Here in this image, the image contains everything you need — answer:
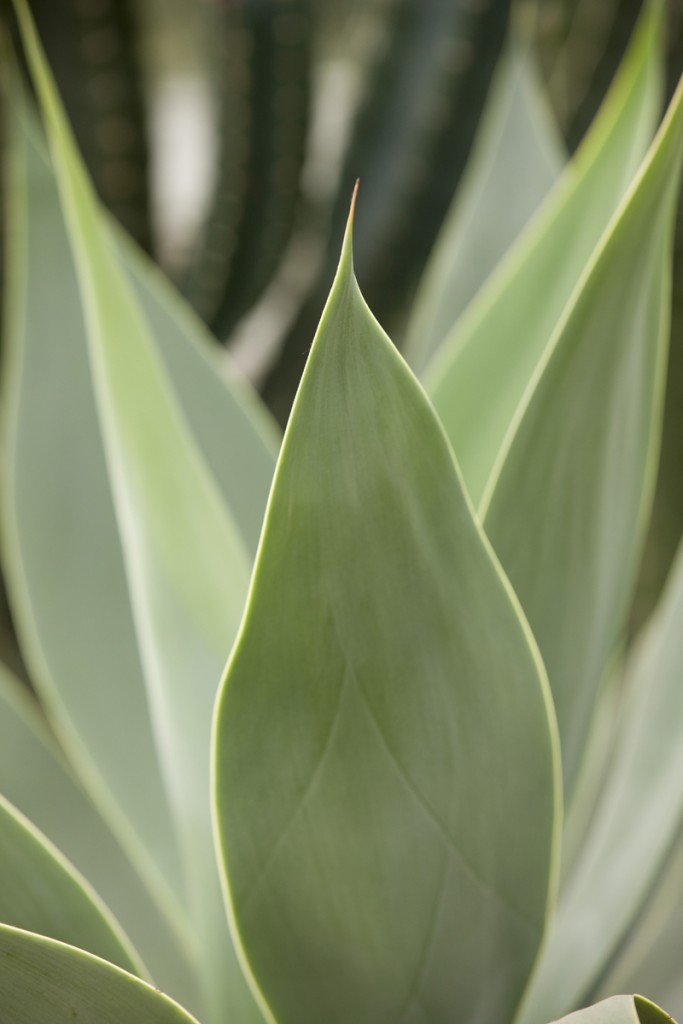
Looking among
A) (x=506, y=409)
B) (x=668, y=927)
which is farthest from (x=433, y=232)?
(x=668, y=927)

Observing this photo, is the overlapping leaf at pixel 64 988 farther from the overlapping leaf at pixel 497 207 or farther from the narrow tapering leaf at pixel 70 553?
the overlapping leaf at pixel 497 207

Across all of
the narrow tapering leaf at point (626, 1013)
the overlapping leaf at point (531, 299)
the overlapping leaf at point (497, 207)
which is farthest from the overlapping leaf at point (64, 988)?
the overlapping leaf at point (497, 207)

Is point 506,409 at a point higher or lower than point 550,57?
lower

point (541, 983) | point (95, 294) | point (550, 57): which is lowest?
point (541, 983)

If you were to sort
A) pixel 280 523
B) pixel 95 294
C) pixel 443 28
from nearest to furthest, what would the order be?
1. pixel 280 523
2. pixel 95 294
3. pixel 443 28

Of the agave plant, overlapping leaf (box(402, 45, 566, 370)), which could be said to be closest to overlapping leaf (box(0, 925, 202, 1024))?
the agave plant

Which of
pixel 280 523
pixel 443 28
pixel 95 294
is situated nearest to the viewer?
pixel 280 523

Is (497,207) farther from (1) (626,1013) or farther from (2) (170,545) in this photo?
(1) (626,1013)

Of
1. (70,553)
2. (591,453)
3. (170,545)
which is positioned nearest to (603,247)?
(591,453)

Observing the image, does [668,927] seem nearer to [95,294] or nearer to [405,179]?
[95,294]
